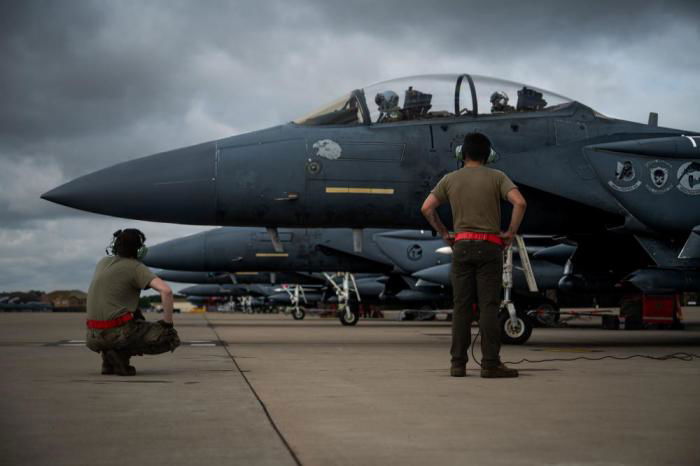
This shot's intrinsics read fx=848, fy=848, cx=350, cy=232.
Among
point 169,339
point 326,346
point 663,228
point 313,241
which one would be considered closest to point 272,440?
point 169,339

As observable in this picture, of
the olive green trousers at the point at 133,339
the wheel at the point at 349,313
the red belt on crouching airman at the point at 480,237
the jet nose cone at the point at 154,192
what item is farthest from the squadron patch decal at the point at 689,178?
the wheel at the point at 349,313

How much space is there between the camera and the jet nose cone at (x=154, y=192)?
9.52 m

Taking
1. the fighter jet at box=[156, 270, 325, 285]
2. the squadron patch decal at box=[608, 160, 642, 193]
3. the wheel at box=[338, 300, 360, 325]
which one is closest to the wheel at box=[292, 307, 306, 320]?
the fighter jet at box=[156, 270, 325, 285]

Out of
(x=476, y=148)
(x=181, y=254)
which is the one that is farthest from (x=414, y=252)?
(x=476, y=148)

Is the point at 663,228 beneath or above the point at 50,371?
above

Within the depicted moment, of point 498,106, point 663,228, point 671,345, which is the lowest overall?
point 671,345

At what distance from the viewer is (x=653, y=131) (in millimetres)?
10750

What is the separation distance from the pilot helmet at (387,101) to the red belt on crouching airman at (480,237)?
4265 millimetres

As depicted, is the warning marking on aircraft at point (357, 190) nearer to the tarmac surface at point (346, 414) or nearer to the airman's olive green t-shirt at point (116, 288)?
the tarmac surface at point (346, 414)

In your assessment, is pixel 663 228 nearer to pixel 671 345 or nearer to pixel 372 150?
pixel 671 345

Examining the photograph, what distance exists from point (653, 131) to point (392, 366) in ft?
18.7

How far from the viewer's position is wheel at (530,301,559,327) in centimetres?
1727

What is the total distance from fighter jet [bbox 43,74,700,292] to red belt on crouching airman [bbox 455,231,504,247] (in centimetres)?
365

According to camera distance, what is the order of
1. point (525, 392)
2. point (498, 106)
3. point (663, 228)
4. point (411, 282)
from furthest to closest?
point (411, 282)
point (498, 106)
point (663, 228)
point (525, 392)
